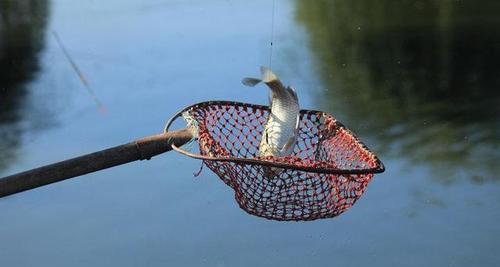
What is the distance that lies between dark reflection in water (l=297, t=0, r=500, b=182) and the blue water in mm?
31

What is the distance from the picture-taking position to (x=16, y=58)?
31.0ft

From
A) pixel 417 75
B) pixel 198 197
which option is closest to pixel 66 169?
pixel 198 197

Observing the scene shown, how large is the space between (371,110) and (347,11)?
3.81 meters

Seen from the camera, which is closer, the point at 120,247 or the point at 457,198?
the point at 120,247

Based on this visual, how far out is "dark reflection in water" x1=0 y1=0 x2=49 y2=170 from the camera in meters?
7.28

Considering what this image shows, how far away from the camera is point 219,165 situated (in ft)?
8.36

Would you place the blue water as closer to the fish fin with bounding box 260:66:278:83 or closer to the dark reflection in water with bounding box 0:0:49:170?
the dark reflection in water with bounding box 0:0:49:170

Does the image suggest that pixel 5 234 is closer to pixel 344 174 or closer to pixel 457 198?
pixel 457 198

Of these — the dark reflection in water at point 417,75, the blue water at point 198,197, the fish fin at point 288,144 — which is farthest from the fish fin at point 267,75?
the dark reflection in water at point 417,75

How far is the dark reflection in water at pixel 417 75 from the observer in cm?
636

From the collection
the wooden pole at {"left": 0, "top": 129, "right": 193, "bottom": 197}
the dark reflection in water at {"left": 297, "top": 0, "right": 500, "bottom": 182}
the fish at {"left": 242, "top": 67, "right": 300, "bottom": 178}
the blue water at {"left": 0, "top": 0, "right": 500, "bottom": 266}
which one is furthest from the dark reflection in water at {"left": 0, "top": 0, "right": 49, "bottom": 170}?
the wooden pole at {"left": 0, "top": 129, "right": 193, "bottom": 197}

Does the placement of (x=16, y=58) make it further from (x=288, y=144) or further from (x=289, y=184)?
(x=289, y=184)

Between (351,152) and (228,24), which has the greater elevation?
(351,152)

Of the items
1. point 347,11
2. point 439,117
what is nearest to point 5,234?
point 439,117
